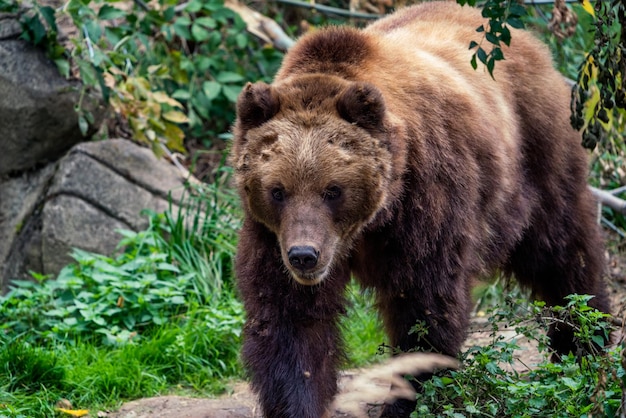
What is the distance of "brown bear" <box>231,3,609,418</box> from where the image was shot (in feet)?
14.3

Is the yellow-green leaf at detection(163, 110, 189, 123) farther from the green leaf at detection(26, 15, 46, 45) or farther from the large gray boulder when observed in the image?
the green leaf at detection(26, 15, 46, 45)

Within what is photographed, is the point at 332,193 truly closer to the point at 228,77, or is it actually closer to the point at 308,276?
the point at 308,276

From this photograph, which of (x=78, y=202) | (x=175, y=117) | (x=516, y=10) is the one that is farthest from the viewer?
(x=175, y=117)

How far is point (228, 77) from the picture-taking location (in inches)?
362

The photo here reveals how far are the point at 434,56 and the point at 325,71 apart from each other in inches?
35.1

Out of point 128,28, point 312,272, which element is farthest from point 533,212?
point 128,28

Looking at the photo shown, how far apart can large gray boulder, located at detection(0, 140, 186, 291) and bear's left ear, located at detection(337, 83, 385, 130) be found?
10.9ft

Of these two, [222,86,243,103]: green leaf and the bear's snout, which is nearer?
the bear's snout

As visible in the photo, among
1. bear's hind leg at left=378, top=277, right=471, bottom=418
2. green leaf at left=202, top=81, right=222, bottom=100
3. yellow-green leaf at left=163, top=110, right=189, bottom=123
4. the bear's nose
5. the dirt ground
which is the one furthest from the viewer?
green leaf at left=202, top=81, right=222, bottom=100

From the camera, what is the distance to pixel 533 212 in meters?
5.83

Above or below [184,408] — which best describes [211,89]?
above

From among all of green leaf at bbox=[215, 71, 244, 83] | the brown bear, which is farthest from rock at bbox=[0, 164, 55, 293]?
the brown bear

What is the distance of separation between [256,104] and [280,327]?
3.70ft

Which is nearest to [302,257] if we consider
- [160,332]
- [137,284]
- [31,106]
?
[160,332]
